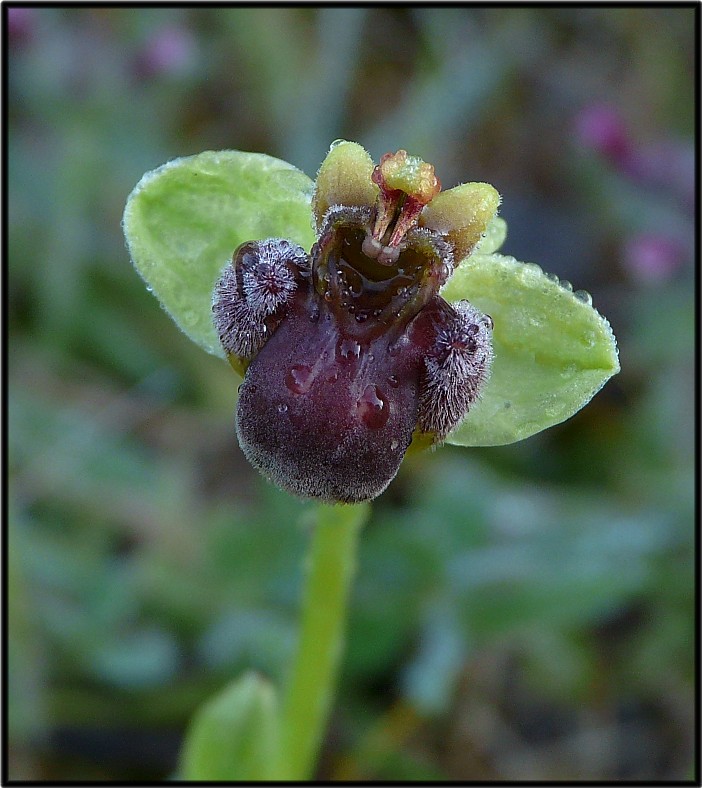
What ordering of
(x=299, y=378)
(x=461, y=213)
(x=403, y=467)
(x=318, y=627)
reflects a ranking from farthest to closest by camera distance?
1. (x=403, y=467)
2. (x=318, y=627)
3. (x=461, y=213)
4. (x=299, y=378)

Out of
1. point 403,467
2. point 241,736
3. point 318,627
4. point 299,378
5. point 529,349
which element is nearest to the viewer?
point 299,378

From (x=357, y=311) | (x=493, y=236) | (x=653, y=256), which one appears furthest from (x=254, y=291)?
(x=653, y=256)

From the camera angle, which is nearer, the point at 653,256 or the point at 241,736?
A: the point at 241,736

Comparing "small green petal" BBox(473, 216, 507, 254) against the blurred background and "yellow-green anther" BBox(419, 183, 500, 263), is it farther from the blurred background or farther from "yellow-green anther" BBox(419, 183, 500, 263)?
the blurred background

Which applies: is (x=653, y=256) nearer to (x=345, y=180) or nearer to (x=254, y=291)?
(x=345, y=180)

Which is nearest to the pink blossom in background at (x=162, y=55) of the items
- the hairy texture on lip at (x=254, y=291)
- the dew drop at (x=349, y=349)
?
the hairy texture on lip at (x=254, y=291)

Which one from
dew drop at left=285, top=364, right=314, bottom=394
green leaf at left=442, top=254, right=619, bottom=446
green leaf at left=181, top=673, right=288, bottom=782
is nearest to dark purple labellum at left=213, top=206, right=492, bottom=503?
dew drop at left=285, top=364, right=314, bottom=394

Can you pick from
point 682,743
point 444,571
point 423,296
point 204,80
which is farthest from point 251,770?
point 204,80

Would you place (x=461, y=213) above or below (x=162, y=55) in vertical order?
below

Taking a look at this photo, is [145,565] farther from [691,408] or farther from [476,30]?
[476,30]
